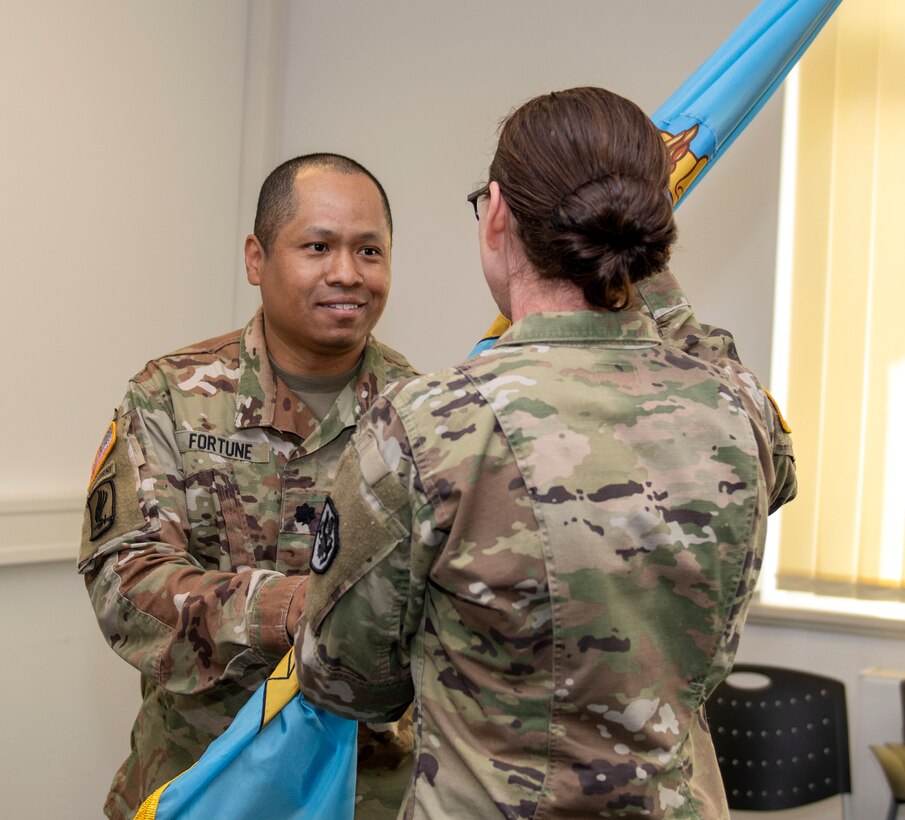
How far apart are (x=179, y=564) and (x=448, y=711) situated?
2.29ft

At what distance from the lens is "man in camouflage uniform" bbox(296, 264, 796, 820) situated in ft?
3.07

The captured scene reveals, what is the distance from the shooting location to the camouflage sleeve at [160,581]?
142 centimetres

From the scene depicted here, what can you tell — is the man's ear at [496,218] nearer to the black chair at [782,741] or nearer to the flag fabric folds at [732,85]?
the flag fabric folds at [732,85]

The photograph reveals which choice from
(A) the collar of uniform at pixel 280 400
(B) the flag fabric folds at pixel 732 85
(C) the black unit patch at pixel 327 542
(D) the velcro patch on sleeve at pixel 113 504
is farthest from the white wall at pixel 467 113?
(C) the black unit patch at pixel 327 542

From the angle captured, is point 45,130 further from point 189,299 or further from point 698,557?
point 698,557

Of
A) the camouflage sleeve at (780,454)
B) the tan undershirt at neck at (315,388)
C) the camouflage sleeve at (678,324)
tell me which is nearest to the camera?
the camouflage sleeve at (780,454)

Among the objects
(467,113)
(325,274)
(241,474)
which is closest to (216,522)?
(241,474)

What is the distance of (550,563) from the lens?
92 cm

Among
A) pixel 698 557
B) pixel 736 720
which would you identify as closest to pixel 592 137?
pixel 698 557

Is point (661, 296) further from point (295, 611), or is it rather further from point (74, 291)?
point (74, 291)

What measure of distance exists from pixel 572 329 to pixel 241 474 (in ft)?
2.91

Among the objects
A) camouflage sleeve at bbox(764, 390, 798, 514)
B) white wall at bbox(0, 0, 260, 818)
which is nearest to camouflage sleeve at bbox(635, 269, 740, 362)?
camouflage sleeve at bbox(764, 390, 798, 514)

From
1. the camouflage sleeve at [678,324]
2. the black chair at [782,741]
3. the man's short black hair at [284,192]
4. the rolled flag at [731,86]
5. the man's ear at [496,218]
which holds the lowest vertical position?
the black chair at [782,741]

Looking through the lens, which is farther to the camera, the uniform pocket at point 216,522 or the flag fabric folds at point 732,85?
the flag fabric folds at point 732,85
